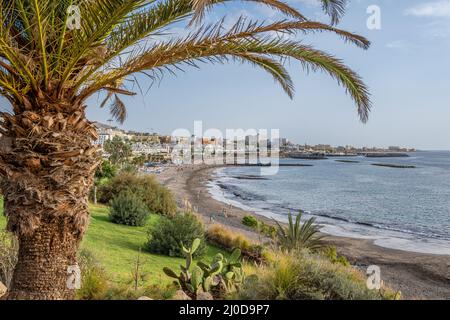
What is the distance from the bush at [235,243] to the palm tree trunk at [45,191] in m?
7.28

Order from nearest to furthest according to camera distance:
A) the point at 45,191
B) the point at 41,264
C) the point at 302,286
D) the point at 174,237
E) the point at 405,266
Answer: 1. the point at 45,191
2. the point at 41,264
3. the point at 302,286
4. the point at 174,237
5. the point at 405,266

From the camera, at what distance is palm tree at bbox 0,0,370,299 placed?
14.0 feet

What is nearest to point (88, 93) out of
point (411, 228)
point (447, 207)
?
point (411, 228)

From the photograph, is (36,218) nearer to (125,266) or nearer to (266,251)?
(125,266)

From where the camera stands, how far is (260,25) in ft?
16.5

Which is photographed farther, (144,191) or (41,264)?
(144,191)

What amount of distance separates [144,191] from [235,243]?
23.2ft

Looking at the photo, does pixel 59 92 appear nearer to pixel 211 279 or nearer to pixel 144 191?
pixel 211 279

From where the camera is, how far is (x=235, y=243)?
498 inches

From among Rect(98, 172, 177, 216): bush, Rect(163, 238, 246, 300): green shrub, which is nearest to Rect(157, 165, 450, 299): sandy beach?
Rect(98, 172, 177, 216): bush

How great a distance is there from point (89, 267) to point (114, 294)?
3.79 feet

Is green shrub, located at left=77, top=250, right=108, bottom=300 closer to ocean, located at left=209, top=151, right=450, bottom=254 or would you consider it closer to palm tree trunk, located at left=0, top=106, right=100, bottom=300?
palm tree trunk, located at left=0, top=106, right=100, bottom=300

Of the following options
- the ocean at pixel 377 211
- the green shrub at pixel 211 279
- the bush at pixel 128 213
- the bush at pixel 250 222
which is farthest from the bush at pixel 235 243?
the bush at pixel 250 222

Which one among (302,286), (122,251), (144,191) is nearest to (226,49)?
(302,286)
